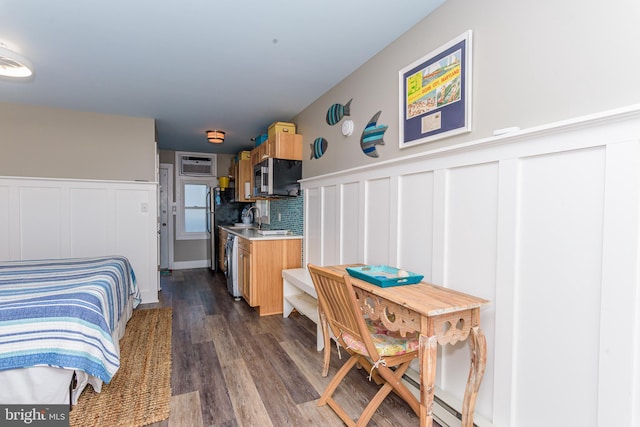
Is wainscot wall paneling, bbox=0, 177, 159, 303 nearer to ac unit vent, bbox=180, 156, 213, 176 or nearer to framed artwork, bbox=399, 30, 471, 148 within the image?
ac unit vent, bbox=180, 156, 213, 176

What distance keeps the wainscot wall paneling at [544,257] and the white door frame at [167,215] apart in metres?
5.50

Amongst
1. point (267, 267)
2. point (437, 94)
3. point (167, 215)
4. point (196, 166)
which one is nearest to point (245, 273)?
point (267, 267)

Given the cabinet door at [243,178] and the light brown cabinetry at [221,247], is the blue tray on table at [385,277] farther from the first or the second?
the light brown cabinetry at [221,247]

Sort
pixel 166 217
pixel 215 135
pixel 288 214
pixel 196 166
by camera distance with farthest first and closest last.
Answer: pixel 196 166 < pixel 166 217 < pixel 215 135 < pixel 288 214

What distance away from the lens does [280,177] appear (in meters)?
3.79

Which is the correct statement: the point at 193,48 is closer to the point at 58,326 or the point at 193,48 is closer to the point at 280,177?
the point at 280,177

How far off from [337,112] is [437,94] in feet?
4.26

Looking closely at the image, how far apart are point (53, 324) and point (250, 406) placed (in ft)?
3.94

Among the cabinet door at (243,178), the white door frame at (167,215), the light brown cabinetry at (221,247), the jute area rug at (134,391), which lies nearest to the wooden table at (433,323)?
the jute area rug at (134,391)

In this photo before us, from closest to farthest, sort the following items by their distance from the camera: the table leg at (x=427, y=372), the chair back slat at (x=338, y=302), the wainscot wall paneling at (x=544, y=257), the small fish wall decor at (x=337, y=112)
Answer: the wainscot wall paneling at (x=544, y=257) → the table leg at (x=427, y=372) → the chair back slat at (x=338, y=302) → the small fish wall decor at (x=337, y=112)

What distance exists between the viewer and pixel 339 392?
2.06 meters

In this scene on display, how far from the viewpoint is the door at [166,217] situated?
6199 millimetres

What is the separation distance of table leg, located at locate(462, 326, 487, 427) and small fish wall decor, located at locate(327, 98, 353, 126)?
6.70 ft

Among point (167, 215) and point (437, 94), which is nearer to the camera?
point (437, 94)
